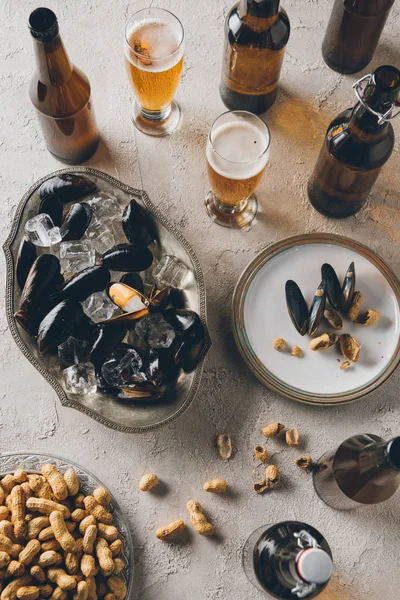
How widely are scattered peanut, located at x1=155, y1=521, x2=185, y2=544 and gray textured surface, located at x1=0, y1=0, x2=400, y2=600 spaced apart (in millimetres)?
26

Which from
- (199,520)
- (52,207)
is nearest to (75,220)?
(52,207)

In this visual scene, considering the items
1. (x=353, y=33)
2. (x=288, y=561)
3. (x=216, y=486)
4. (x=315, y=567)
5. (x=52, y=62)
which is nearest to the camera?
(x=315, y=567)

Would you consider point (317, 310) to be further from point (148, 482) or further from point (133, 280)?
point (148, 482)

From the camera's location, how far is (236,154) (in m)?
1.48

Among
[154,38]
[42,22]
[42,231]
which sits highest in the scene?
[42,22]

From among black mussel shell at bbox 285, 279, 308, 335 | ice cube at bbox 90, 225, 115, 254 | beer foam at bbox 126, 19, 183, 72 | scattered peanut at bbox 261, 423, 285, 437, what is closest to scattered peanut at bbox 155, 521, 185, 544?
scattered peanut at bbox 261, 423, 285, 437

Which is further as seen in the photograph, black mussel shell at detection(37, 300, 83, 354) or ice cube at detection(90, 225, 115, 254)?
ice cube at detection(90, 225, 115, 254)

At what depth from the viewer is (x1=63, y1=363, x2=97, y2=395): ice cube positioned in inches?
54.6

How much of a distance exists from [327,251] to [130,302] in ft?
1.41

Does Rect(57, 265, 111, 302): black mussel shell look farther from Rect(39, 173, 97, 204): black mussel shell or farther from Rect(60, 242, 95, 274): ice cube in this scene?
Rect(39, 173, 97, 204): black mussel shell

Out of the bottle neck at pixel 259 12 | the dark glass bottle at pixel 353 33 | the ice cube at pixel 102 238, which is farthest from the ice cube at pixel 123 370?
the dark glass bottle at pixel 353 33

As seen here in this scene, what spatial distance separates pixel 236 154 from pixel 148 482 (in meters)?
0.66

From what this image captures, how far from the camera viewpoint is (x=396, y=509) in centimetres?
149

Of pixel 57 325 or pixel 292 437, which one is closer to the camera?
pixel 57 325
